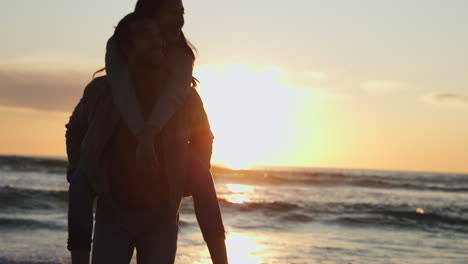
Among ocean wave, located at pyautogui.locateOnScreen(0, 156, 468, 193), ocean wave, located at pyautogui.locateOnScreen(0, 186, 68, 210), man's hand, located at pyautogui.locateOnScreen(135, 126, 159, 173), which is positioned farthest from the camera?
ocean wave, located at pyautogui.locateOnScreen(0, 156, 468, 193)

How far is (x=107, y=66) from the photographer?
2213mm

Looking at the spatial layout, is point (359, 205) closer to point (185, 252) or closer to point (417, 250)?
point (417, 250)

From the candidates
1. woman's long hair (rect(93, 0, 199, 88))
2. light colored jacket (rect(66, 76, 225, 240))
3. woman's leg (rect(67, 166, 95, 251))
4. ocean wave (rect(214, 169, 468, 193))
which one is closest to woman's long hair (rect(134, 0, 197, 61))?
woman's long hair (rect(93, 0, 199, 88))

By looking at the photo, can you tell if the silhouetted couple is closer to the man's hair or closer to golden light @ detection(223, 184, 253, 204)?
the man's hair

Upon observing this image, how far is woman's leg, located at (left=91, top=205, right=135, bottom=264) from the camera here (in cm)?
231

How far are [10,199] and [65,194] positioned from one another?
2214 millimetres

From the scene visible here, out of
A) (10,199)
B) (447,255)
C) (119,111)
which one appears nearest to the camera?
(119,111)

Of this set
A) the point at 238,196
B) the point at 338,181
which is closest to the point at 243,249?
the point at 238,196

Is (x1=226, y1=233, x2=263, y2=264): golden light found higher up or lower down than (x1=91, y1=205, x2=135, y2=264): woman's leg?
lower down

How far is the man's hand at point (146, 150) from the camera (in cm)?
211

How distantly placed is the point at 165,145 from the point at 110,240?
1.45 feet

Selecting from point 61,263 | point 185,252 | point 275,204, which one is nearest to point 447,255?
point 185,252

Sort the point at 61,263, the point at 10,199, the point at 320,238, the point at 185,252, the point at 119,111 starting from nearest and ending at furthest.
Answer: the point at 119,111
the point at 61,263
the point at 185,252
the point at 320,238
the point at 10,199

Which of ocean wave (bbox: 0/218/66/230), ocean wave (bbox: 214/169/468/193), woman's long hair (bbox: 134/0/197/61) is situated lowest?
ocean wave (bbox: 214/169/468/193)
